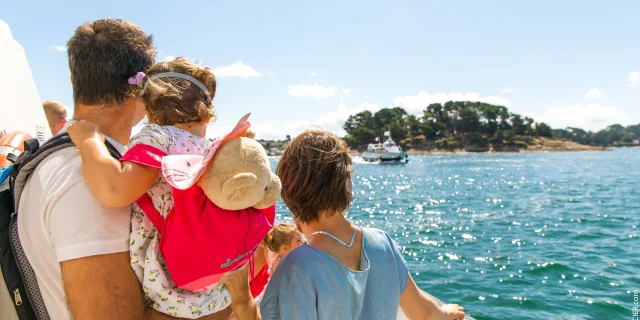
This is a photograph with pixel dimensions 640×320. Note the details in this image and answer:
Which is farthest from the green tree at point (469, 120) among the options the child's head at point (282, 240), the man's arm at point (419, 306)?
the man's arm at point (419, 306)

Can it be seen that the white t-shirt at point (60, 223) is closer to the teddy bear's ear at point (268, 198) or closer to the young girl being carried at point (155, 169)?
the young girl being carried at point (155, 169)

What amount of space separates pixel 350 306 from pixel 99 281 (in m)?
0.91

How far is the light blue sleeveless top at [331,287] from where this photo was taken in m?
1.61

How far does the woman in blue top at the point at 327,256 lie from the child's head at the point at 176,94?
0.47 metres

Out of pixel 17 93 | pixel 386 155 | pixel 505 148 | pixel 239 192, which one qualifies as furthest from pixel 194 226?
pixel 505 148

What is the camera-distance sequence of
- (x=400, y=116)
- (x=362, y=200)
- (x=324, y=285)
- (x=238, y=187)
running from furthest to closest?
(x=400, y=116) < (x=362, y=200) < (x=324, y=285) < (x=238, y=187)

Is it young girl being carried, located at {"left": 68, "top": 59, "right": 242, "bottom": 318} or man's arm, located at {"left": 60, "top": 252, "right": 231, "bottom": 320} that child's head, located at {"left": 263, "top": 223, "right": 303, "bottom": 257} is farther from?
man's arm, located at {"left": 60, "top": 252, "right": 231, "bottom": 320}

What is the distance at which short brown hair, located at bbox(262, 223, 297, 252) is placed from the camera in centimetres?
323

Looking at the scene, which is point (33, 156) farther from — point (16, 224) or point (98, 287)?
point (98, 287)

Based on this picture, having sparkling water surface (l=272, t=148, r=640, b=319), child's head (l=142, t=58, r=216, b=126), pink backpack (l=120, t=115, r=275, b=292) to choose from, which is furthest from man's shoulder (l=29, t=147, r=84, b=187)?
sparkling water surface (l=272, t=148, r=640, b=319)

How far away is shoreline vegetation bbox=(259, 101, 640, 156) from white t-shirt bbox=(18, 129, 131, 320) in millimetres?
99806

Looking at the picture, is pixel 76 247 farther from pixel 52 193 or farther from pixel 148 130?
→ pixel 148 130

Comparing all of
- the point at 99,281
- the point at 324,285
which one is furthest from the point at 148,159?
the point at 324,285

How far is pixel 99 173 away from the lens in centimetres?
122
